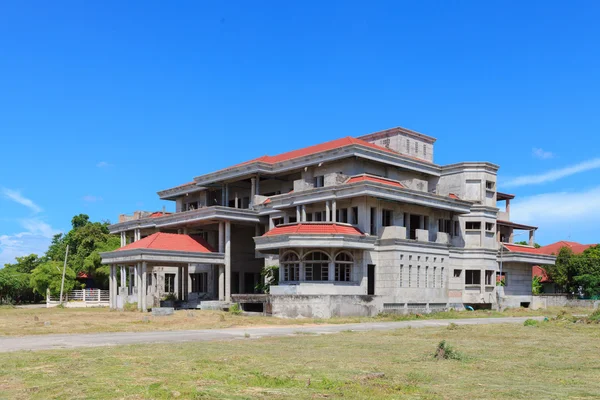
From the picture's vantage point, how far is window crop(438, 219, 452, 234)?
4950 cm

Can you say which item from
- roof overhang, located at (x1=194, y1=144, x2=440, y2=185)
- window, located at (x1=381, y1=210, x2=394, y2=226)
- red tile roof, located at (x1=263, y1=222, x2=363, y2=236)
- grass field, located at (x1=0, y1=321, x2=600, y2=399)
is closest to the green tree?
roof overhang, located at (x1=194, y1=144, x2=440, y2=185)

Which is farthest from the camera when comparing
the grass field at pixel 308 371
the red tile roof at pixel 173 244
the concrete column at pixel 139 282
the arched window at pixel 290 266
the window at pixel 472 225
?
the window at pixel 472 225

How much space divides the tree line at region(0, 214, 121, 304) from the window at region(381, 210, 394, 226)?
4027cm

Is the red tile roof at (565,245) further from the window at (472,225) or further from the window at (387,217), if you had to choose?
the window at (387,217)

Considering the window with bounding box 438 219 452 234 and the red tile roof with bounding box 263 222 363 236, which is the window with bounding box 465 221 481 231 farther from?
the red tile roof with bounding box 263 222 363 236

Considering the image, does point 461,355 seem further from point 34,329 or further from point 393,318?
point 393,318

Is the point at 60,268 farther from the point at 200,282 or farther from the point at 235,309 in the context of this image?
the point at 235,309

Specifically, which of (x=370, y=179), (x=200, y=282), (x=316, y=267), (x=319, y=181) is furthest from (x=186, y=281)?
(x=370, y=179)

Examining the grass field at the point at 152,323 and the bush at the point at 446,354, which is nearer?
the bush at the point at 446,354

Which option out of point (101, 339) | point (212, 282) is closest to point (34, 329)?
point (101, 339)

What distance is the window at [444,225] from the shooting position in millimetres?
49500

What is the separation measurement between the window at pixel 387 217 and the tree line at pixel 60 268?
4027 centimetres

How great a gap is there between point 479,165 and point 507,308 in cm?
1242

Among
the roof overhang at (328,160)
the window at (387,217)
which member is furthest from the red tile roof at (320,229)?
the roof overhang at (328,160)
